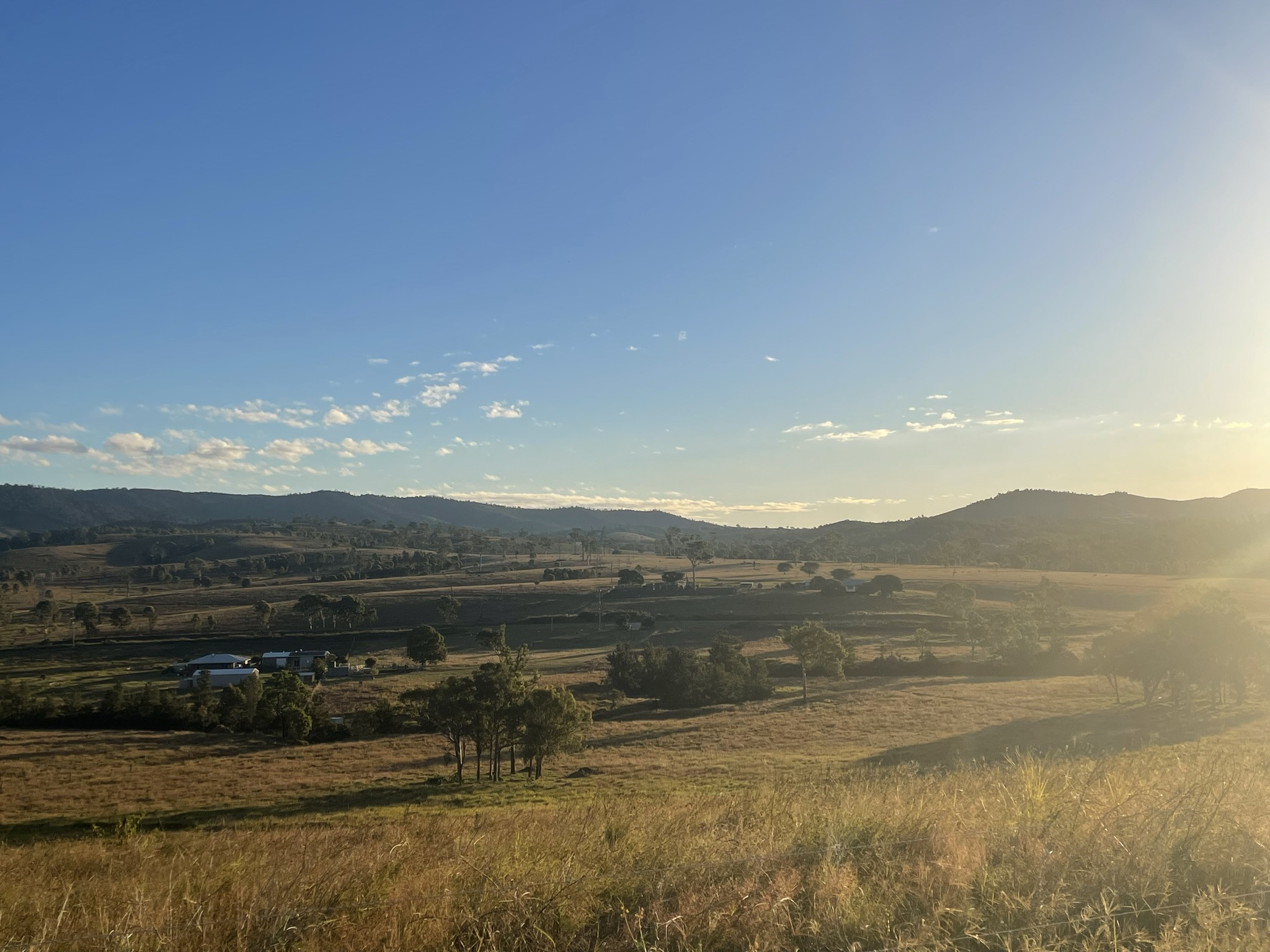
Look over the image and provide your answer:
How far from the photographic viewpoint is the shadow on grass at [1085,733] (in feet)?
113

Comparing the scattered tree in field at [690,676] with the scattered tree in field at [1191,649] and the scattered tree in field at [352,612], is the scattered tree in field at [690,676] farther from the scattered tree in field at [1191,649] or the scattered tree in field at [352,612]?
the scattered tree in field at [352,612]

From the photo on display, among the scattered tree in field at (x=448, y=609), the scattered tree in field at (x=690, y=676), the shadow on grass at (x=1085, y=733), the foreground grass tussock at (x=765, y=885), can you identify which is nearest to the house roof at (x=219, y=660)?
the scattered tree in field at (x=448, y=609)

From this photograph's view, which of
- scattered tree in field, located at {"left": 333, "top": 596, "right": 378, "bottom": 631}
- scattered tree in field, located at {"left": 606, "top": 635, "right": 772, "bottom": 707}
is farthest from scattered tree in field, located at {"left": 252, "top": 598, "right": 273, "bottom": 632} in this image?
scattered tree in field, located at {"left": 606, "top": 635, "right": 772, "bottom": 707}

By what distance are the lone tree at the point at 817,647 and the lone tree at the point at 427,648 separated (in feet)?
140

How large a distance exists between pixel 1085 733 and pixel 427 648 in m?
69.6

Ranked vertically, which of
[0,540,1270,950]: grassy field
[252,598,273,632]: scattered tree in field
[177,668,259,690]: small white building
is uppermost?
[0,540,1270,950]: grassy field

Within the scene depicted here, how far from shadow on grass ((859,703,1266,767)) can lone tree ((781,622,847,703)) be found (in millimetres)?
24467

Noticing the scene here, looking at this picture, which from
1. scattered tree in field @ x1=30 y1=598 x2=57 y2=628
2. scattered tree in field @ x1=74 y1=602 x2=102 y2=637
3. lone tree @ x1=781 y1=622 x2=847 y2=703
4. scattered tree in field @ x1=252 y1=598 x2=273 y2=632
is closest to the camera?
A: lone tree @ x1=781 y1=622 x2=847 y2=703

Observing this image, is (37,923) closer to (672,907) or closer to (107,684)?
(672,907)

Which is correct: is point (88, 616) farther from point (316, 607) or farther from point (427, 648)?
point (427, 648)

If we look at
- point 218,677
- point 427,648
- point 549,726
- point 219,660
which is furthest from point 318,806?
point 219,660

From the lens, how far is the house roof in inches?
3683

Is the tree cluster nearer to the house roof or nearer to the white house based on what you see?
the white house

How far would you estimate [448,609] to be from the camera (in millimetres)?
124062
